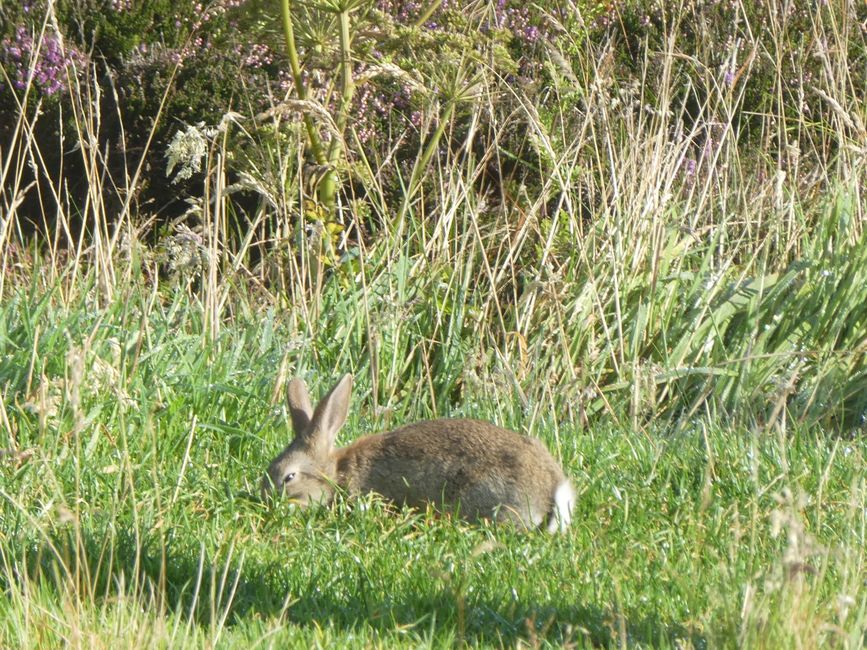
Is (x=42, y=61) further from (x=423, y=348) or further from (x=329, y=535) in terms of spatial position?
(x=329, y=535)

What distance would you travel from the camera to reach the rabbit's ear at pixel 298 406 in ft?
14.7

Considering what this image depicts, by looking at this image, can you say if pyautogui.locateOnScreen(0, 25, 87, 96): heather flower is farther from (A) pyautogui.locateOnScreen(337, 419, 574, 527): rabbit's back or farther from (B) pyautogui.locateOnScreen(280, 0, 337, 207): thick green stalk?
(A) pyautogui.locateOnScreen(337, 419, 574, 527): rabbit's back

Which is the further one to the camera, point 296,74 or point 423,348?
point 296,74

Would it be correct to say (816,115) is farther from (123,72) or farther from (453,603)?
(453,603)

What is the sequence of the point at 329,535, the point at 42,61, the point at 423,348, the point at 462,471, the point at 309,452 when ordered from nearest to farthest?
the point at 329,535 < the point at 462,471 < the point at 309,452 < the point at 423,348 < the point at 42,61

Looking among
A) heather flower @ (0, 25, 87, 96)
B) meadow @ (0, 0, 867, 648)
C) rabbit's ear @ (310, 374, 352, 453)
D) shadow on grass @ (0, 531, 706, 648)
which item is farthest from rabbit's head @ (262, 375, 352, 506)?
heather flower @ (0, 25, 87, 96)

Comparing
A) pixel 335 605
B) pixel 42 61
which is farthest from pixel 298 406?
pixel 42 61

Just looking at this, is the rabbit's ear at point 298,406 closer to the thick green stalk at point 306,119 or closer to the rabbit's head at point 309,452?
the rabbit's head at point 309,452

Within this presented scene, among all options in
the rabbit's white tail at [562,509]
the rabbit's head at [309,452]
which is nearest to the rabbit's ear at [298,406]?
the rabbit's head at [309,452]

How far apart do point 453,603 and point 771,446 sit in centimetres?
187

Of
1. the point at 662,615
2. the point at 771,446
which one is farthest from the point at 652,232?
the point at 662,615

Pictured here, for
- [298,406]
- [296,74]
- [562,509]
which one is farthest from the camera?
[296,74]

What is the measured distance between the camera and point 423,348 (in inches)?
230

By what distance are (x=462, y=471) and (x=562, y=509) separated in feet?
1.30
